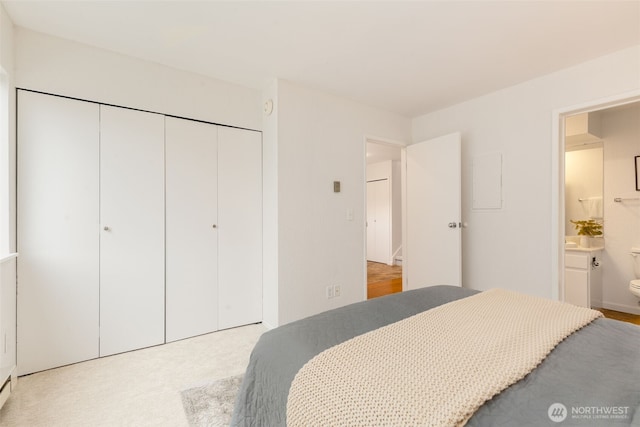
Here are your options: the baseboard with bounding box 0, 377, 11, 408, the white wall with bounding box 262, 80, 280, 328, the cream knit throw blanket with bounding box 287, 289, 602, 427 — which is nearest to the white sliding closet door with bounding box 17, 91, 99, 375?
the baseboard with bounding box 0, 377, 11, 408

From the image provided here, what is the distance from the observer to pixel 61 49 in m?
2.07

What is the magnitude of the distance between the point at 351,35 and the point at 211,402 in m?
2.54

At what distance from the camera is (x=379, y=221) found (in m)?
6.30

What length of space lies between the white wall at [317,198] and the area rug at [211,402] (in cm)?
87

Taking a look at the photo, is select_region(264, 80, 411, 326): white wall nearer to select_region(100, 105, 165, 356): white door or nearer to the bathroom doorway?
select_region(100, 105, 165, 356): white door

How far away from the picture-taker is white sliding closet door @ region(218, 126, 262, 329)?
8.96ft

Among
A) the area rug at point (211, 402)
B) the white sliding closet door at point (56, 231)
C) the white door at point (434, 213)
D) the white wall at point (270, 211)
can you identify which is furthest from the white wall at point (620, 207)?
the white sliding closet door at point (56, 231)

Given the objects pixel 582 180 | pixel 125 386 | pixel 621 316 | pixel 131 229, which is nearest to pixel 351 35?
pixel 131 229

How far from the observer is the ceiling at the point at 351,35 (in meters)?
1.76

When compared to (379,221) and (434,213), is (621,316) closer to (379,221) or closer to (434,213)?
(434,213)

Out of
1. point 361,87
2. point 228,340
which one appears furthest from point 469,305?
point 361,87

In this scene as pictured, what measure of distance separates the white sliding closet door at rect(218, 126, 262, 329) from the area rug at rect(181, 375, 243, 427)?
0.96 meters

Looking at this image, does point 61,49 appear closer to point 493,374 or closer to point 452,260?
Answer: point 493,374

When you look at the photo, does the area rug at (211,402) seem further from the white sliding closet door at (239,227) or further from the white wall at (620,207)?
the white wall at (620,207)
